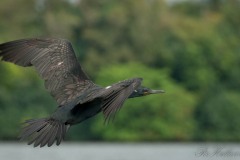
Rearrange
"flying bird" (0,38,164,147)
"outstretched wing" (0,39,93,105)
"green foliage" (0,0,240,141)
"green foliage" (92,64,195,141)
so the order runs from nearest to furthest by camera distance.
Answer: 1. "flying bird" (0,38,164,147)
2. "outstretched wing" (0,39,93,105)
3. "green foliage" (0,0,240,141)
4. "green foliage" (92,64,195,141)

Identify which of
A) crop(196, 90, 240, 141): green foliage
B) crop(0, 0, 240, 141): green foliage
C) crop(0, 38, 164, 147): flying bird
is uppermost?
crop(0, 38, 164, 147): flying bird

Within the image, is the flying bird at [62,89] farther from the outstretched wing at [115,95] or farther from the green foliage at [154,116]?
the green foliage at [154,116]

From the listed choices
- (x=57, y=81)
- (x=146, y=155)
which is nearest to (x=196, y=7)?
(x=146, y=155)

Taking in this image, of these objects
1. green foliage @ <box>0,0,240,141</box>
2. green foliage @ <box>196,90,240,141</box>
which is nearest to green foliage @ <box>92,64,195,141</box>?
green foliage @ <box>0,0,240,141</box>

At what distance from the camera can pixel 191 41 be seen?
51.1m

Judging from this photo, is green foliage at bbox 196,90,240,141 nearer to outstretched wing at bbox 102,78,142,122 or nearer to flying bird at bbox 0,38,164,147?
flying bird at bbox 0,38,164,147

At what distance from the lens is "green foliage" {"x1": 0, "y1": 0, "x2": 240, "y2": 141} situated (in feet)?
139

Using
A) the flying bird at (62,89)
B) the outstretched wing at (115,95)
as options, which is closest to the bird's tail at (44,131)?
the flying bird at (62,89)

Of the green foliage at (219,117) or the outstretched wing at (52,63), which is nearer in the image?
the outstretched wing at (52,63)

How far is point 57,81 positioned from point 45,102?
92.1 ft

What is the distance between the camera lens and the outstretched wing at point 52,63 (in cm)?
1226

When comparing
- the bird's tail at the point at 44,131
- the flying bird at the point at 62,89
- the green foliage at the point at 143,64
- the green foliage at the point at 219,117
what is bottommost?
the green foliage at the point at 219,117

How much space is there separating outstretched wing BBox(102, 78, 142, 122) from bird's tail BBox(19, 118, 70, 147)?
0.74 meters

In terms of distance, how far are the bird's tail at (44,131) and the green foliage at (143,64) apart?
1068 inches
